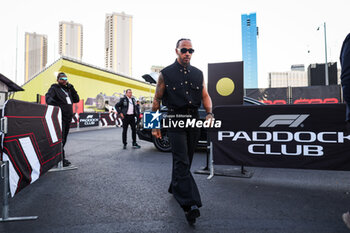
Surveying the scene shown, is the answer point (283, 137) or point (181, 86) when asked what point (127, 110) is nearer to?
point (283, 137)

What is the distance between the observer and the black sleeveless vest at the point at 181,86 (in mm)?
2553

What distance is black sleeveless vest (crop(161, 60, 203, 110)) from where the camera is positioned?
2.55 m

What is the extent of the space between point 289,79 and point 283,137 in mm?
106555

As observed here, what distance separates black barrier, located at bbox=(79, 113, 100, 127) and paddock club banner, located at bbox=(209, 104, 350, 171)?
1338cm

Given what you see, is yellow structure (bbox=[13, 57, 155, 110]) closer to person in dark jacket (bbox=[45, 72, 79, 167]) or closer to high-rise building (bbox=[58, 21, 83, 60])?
person in dark jacket (bbox=[45, 72, 79, 167])

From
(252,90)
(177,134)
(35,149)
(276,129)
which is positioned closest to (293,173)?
(276,129)

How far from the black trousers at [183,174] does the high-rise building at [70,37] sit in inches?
3916

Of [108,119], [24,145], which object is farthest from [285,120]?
[108,119]

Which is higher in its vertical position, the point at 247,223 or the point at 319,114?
the point at 319,114

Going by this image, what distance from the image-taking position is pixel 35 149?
3.26 meters

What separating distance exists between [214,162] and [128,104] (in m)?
4.15

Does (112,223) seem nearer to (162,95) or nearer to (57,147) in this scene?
(162,95)

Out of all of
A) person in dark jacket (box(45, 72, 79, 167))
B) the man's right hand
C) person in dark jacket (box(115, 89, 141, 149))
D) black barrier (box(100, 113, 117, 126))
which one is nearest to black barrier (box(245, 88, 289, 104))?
black barrier (box(100, 113, 117, 126))

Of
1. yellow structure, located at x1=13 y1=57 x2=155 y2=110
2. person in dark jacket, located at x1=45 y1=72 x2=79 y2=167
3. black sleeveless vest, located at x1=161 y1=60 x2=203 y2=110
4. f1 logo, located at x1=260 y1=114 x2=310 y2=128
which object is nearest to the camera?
black sleeveless vest, located at x1=161 y1=60 x2=203 y2=110
